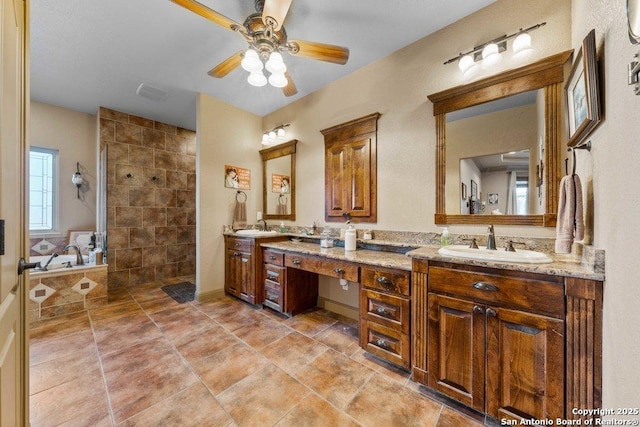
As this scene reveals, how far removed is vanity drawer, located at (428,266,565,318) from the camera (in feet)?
3.76

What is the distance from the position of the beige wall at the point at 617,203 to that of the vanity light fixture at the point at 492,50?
0.47 metres

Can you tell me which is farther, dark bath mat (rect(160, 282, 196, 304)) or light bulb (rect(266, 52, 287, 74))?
dark bath mat (rect(160, 282, 196, 304))

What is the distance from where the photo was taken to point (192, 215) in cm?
459

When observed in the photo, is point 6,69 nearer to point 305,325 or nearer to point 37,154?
point 305,325

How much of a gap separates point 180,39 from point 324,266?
2.52m

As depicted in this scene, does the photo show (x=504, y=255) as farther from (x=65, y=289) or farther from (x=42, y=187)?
(x=42, y=187)

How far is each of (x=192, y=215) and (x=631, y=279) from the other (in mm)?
5190

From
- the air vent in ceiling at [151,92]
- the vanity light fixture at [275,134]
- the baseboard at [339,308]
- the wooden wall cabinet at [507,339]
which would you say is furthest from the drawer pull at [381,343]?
the air vent in ceiling at [151,92]

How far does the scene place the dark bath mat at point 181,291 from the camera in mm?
3220

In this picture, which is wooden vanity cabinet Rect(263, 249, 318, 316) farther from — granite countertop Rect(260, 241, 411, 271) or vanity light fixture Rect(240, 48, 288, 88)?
vanity light fixture Rect(240, 48, 288, 88)

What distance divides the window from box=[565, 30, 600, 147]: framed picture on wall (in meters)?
5.90

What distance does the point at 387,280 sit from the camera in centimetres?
175

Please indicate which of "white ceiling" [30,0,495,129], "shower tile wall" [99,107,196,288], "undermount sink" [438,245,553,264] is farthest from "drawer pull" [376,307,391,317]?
"shower tile wall" [99,107,196,288]

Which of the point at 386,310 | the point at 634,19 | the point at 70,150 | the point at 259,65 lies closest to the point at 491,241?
the point at 386,310
